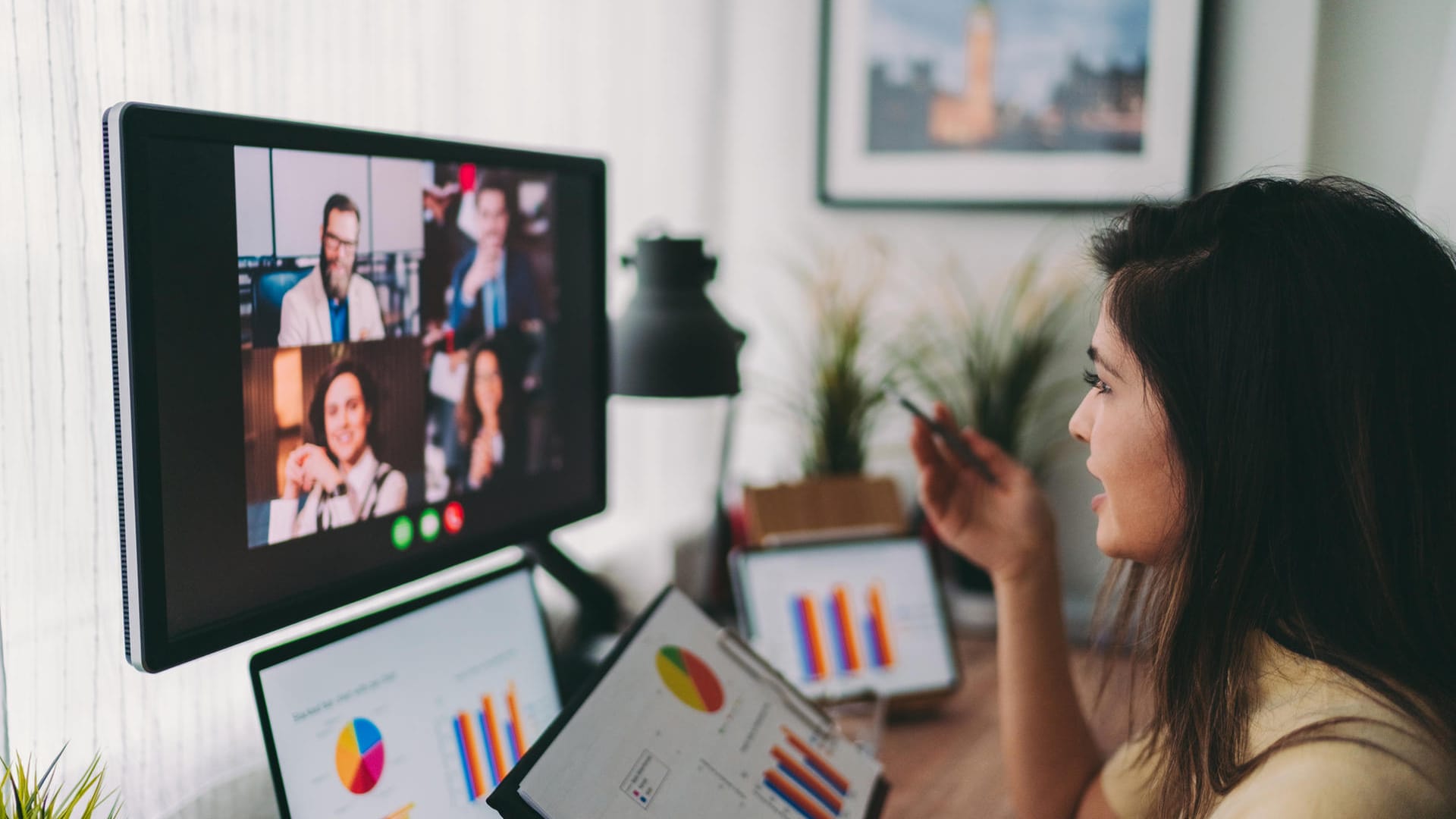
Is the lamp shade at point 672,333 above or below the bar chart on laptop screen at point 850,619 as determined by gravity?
above

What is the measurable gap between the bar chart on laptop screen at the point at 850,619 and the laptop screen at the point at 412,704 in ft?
1.52

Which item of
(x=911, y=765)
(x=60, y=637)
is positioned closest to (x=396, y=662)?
(x=60, y=637)

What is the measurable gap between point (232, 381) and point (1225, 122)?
66.5 inches

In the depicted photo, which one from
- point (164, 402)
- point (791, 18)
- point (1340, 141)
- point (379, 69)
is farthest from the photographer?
point (791, 18)

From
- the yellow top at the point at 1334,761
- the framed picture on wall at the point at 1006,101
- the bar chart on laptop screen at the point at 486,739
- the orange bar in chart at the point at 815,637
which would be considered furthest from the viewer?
the framed picture on wall at the point at 1006,101

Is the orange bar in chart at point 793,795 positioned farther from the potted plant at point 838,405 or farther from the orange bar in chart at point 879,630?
the potted plant at point 838,405

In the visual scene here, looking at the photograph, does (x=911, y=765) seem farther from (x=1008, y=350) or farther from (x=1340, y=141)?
(x=1340, y=141)

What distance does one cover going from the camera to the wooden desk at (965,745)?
1.25 meters

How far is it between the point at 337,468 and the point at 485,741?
0.30m

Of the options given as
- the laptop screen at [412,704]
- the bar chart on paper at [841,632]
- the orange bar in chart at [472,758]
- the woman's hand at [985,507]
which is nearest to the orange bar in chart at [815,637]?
the bar chart on paper at [841,632]

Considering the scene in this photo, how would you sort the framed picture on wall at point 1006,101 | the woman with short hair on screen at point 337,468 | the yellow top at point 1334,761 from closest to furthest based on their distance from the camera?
1. the yellow top at point 1334,761
2. the woman with short hair on screen at point 337,468
3. the framed picture on wall at point 1006,101

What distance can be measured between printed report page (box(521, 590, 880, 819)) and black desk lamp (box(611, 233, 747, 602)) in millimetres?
268

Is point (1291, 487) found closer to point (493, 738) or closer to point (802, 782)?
point (802, 782)

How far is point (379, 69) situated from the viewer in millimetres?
1294
